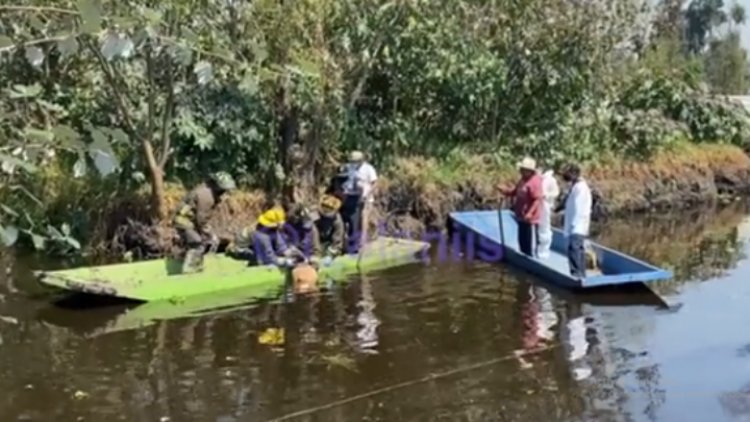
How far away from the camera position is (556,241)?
1603cm

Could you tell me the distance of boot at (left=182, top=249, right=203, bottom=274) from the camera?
12.7 m

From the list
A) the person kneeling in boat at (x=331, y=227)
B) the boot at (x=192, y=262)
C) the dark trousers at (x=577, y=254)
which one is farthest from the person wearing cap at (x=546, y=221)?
the boot at (x=192, y=262)

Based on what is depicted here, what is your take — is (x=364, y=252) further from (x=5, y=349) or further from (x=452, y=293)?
(x=5, y=349)

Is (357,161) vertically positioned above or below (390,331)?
above

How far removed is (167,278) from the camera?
12.3 m

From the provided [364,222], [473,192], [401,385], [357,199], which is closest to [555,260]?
[364,222]

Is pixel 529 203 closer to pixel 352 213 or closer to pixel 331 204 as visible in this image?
pixel 331 204

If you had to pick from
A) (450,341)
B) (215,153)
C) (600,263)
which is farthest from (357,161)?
(450,341)

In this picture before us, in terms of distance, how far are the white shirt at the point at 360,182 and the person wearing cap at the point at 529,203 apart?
2.39m

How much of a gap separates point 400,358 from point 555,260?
5532 millimetres

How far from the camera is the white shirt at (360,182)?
15719mm

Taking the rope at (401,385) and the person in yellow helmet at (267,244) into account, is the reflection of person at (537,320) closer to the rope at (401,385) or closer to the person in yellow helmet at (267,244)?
the rope at (401,385)

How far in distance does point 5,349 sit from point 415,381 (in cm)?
434

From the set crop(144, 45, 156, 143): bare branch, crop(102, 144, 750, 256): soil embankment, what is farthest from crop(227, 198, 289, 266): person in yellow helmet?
crop(144, 45, 156, 143): bare branch
